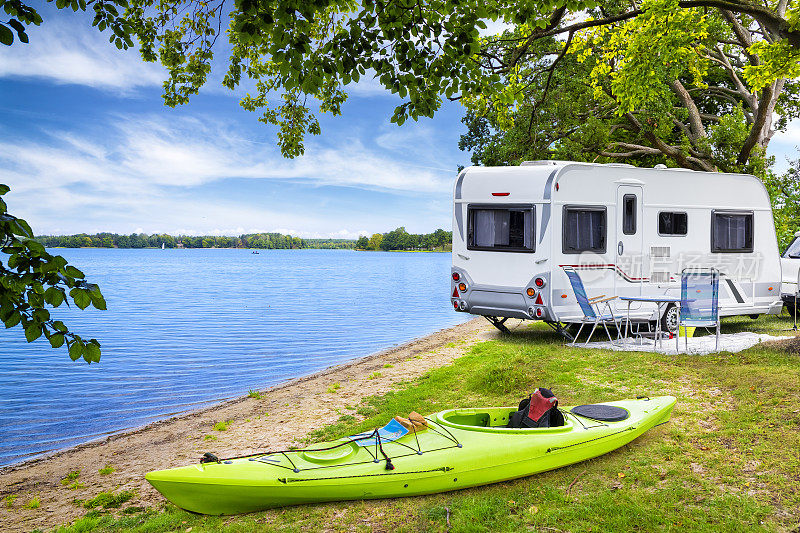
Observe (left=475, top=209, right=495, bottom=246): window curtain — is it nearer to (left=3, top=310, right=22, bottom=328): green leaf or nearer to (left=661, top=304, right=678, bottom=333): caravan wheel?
(left=661, top=304, right=678, bottom=333): caravan wheel

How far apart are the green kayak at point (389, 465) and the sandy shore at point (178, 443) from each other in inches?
41.2

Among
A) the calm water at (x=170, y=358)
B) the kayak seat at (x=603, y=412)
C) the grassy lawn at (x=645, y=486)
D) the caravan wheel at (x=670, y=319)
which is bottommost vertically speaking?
the calm water at (x=170, y=358)

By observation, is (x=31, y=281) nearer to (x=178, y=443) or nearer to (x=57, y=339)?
(x=57, y=339)

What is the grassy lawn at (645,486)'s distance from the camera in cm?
441

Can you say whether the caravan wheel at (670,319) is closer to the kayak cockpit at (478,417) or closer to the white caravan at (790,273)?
the white caravan at (790,273)

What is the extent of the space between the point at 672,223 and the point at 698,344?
2645 millimetres

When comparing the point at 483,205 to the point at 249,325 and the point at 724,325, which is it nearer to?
the point at 724,325

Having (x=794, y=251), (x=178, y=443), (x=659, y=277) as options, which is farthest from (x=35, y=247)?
(x=794, y=251)

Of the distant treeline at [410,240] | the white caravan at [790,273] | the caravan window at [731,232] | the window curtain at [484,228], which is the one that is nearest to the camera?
the window curtain at [484,228]

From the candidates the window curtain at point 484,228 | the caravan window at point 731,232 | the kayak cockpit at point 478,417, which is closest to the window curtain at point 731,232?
the caravan window at point 731,232

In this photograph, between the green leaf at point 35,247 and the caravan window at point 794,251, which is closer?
the green leaf at point 35,247

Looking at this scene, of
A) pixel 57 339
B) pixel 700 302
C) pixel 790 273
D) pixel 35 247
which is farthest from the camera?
pixel 790 273

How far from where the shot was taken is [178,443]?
298 inches

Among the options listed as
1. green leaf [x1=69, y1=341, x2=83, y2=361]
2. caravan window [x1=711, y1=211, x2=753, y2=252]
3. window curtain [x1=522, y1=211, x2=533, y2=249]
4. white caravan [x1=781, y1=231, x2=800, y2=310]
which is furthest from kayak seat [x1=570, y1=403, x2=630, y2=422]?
white caravan [x1=781, y1=231, x2=800, y2=310]
